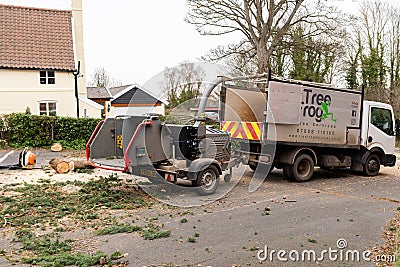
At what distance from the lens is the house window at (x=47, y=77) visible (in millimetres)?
24469

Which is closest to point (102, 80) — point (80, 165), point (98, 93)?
point (98, 93)

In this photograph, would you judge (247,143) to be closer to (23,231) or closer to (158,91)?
(158,91)

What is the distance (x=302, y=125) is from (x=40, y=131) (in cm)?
1220

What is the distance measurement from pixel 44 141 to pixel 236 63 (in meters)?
10.9

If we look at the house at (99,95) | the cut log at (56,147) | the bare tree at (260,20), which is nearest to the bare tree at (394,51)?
the bare tree at (260,20)

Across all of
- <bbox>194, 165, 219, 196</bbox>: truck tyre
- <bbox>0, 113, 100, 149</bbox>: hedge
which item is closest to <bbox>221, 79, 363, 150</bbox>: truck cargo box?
<bbox>194, 165, 219, 196</bbox>: truck tyre

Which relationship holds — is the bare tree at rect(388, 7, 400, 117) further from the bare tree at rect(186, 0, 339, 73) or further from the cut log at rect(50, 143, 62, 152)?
the cut log at rect(50, 143, 62, 152)

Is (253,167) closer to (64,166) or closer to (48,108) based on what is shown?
(64,166)

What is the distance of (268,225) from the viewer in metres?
7.01

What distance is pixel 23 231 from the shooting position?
6.38 metres

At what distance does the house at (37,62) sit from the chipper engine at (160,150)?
16226 mm

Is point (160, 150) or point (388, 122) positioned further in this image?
point (388, 122)

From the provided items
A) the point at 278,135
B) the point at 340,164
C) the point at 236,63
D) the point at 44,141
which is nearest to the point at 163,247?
the point at 278,135

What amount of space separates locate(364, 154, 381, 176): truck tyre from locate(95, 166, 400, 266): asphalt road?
1.62m
